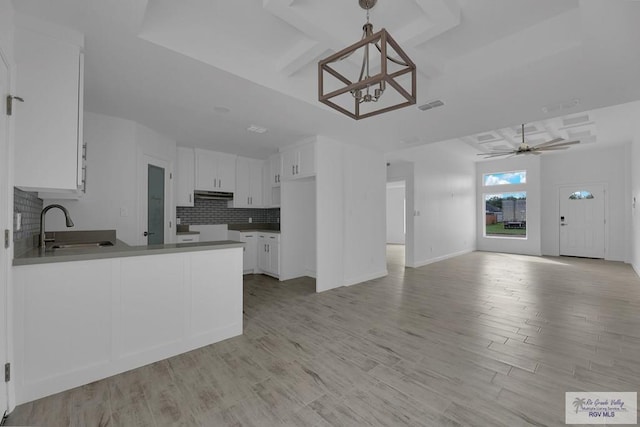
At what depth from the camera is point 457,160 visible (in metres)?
8.52

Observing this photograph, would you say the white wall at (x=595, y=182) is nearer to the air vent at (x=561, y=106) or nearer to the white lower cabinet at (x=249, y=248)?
the air vent at (x=561, y=106)

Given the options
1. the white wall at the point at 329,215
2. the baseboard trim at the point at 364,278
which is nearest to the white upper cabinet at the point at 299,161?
the white wall at the point at 329,215

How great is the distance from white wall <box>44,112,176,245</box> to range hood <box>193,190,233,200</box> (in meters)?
1.76

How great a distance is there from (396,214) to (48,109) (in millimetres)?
11807

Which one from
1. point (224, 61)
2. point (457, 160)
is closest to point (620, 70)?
point (224, 61)

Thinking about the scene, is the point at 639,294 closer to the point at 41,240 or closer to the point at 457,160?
the point at 457,160

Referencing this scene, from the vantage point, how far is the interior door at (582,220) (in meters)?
7.56

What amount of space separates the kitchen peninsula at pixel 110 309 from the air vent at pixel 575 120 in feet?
21.1

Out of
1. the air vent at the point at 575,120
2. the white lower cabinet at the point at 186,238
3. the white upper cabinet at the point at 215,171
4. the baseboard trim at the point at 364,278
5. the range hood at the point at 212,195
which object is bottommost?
the baseboard trim at the point at 364,278

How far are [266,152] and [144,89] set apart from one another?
2.94 meters

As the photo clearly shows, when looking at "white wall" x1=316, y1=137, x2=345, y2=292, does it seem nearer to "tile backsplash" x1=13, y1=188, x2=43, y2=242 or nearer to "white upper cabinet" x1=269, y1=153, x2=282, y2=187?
"white upper cabinet" x1=269, y1=153, x2=282, y2=187

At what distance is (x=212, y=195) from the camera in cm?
573

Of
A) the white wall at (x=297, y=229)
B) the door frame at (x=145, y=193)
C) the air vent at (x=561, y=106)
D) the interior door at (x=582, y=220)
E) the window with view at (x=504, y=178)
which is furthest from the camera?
the window with view at (x=504, y=178)

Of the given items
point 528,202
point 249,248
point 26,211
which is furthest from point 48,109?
point 528,202
